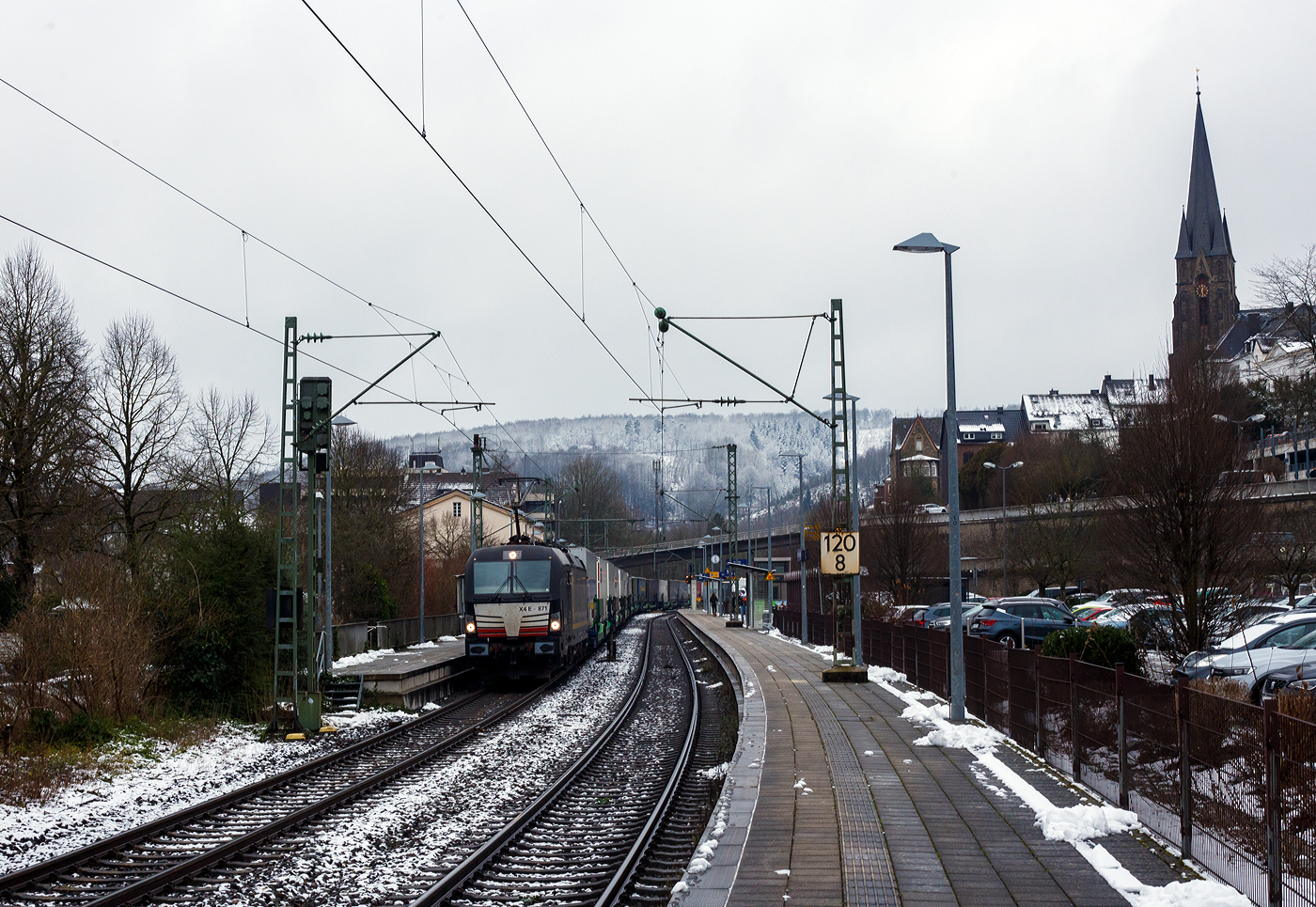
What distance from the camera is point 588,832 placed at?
10.6 m

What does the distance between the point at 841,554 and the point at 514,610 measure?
8.48 meters

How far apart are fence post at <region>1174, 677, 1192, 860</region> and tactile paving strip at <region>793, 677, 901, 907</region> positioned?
6.77ft

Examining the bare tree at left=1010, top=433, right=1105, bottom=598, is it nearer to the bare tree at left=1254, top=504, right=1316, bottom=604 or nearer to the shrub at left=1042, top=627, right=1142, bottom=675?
the bare tree at left=1254, top=504, right=1316, bottom=604

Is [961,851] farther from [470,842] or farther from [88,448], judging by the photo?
[88,448]

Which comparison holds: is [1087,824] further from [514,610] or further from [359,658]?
[359,658]

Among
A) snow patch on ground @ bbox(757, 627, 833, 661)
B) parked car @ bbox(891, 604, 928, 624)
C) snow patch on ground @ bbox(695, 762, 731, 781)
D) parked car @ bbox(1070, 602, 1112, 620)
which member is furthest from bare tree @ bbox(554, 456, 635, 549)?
snow patch on ground @ bbox(695, 762, 731, 781)

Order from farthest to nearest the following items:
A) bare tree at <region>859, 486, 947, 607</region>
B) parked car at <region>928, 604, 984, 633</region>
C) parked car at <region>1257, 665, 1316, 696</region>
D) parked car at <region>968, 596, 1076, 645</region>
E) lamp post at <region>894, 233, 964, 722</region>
Result: bare tree at <region>859, 486, 947, 607</region> → parked car at <region>928, 604, 984, 633</region> → parked car at <region>968, 596, 1076, 645</region> → parked car at <region>1257, 665, 1316, 696</region> → lamp post at <region>894, 233, 964, 722</region>

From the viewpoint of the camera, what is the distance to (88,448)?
Result: 3041 centimetres

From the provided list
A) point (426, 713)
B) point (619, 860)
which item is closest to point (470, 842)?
point (619, 860)

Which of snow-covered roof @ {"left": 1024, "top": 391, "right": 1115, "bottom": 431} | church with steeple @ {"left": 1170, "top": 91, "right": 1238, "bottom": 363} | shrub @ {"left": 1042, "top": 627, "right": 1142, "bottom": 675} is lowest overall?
shrub @ {"left": 1042, "top": 627, "right": 1142, "bottom": 675}

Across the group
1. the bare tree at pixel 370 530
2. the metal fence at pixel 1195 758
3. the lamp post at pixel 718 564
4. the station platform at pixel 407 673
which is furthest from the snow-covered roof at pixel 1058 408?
the metal fence at pixel 1195 758

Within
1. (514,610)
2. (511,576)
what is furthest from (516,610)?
(511,576)

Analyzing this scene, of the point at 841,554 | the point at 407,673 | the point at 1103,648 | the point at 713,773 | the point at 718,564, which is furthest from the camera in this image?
the point at 718,564

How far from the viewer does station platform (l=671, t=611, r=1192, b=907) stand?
6.97 metres
